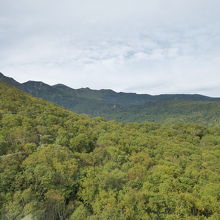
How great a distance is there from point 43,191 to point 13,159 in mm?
10911

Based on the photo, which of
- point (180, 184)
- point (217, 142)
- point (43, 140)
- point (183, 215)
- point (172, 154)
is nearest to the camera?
point (183, 215)

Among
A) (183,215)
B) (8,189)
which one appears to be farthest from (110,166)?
(8,189)

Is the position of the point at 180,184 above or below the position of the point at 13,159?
below

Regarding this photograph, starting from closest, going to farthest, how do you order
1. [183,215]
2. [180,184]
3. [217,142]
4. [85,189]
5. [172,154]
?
[183,215] → [85,189] → [180,184] → [172,154] → [217,142]

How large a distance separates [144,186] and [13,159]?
99.2 ft

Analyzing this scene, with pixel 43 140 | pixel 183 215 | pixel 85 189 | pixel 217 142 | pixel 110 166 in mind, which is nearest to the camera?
pixel 183 215

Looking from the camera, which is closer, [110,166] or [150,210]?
[150,210]

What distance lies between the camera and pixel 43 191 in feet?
132

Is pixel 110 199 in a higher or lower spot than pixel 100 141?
lower

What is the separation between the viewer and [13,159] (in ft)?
147

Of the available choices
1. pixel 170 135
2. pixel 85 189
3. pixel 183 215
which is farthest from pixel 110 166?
pixel 170 135

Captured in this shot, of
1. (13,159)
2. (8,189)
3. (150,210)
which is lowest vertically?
(150,210)

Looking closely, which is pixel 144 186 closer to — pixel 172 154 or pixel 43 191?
pixel 43 191

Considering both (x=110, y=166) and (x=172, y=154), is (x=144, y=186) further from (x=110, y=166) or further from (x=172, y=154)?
(x=172, y=154)
